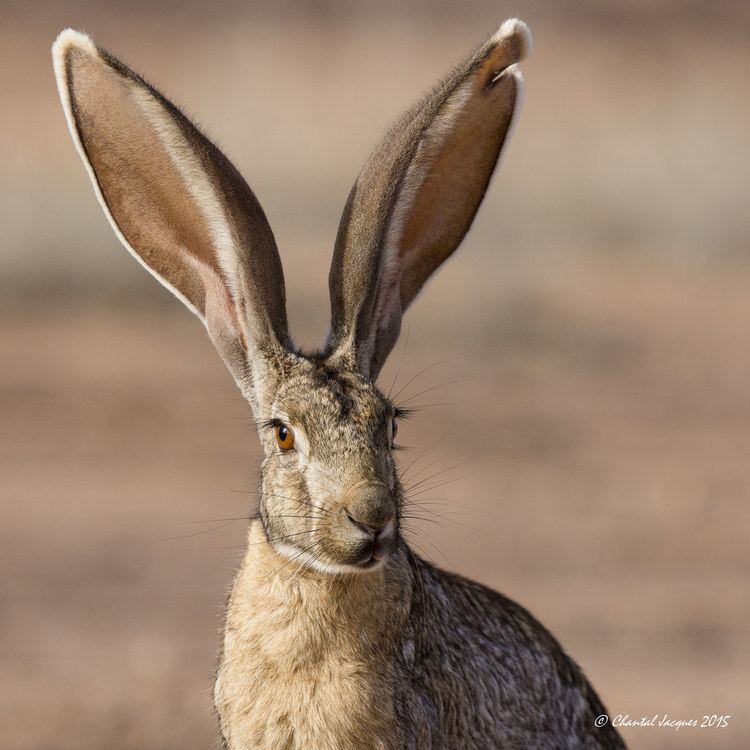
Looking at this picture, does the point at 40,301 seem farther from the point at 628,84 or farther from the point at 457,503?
the point at 628,84

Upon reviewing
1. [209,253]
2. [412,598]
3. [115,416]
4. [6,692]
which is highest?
[209,253]

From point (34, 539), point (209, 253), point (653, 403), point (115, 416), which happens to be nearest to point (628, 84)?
point (653, 403)

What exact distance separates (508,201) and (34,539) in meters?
10.8

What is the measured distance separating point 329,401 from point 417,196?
35.2 inches

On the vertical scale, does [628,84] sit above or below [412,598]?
below

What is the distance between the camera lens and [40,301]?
17.0 metres

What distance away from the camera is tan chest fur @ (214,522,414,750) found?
4633 mm

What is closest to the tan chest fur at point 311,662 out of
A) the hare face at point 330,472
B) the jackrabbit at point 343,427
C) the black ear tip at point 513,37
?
the jackrabbit at point 343,427

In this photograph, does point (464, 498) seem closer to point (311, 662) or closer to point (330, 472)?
point (311, 662)

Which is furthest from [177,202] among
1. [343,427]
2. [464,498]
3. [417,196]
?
[464,498]

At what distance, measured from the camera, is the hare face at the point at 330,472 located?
4.44 metres

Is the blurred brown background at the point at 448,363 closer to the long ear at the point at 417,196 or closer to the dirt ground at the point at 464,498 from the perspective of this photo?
the dirt ground at the point at 464,498

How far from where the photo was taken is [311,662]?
15.4 feet

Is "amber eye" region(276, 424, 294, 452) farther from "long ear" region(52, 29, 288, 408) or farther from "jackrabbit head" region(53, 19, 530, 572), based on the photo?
"long ear" region(52, 29, 288, 408)
